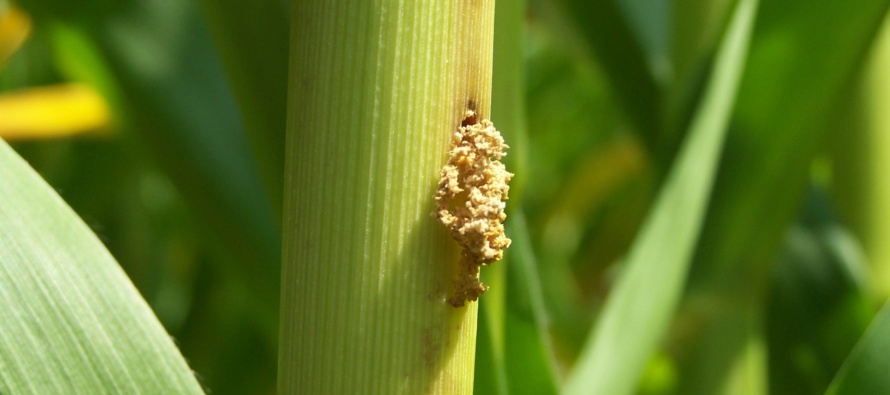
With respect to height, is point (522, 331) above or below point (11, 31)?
below

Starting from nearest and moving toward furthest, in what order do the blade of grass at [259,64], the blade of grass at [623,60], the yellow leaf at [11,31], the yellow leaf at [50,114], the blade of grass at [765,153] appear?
1. the blade of grass at [259,64]
2. the blade of grass at [765,153]
3. the blade of grass at [623,60]
4. the yellow leaf at [50,114]
5. the yellow leaf at [11,31]

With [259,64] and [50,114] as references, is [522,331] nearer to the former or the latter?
[259,64]

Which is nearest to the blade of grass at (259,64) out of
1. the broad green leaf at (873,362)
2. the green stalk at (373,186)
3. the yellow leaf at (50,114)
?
the green stalk at (373,186)

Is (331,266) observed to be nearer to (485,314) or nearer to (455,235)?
(455,235)

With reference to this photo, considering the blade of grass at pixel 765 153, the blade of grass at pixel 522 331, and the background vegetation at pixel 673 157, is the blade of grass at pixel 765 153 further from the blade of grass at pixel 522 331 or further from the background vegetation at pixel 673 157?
the blade of grass at pixel 522 331

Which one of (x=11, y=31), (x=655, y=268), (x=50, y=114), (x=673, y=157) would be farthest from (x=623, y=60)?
(x=11, y=31)

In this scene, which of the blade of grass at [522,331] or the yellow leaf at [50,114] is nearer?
the blade of grass at [522,331]
